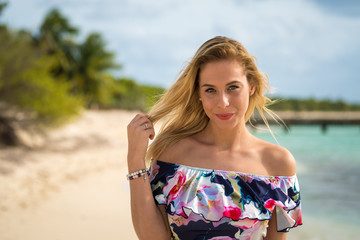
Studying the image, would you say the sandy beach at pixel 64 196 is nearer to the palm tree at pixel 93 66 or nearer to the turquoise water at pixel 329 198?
the turquoise water at pixel 329 198

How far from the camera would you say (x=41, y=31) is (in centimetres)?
2955

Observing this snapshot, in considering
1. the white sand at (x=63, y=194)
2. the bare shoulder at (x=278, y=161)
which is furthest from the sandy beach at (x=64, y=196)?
the bare shoulder at (x=278, y=161)

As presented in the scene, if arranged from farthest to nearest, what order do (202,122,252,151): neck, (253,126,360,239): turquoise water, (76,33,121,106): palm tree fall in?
(76,33,121,106): palm tree
(253,126,360,239): turquoise water
(202,122,252,151): neck

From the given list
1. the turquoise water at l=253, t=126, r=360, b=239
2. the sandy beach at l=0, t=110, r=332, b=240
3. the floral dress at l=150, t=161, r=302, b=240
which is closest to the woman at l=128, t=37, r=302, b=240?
the floral dress at l=150, t=161, r=302, b=240

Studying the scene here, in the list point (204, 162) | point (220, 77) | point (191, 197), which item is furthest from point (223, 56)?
point (191, 197)

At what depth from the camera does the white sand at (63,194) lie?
605 cm

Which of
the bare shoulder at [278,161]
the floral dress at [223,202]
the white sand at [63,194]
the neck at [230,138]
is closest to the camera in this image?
the floral dress at [223,202]

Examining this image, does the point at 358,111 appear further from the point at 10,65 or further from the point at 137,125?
the point at 137,125

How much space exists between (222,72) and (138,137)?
54 cm

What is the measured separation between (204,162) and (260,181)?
11.9 inches

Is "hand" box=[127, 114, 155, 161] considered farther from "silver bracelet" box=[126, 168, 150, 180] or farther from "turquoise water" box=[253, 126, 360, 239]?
"turquoise water" box=[253, 126, 360, 239]

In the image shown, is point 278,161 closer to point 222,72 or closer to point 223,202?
point 223,202

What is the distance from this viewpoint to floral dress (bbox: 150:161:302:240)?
1.71m

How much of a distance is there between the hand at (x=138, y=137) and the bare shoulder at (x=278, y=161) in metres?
0.62
